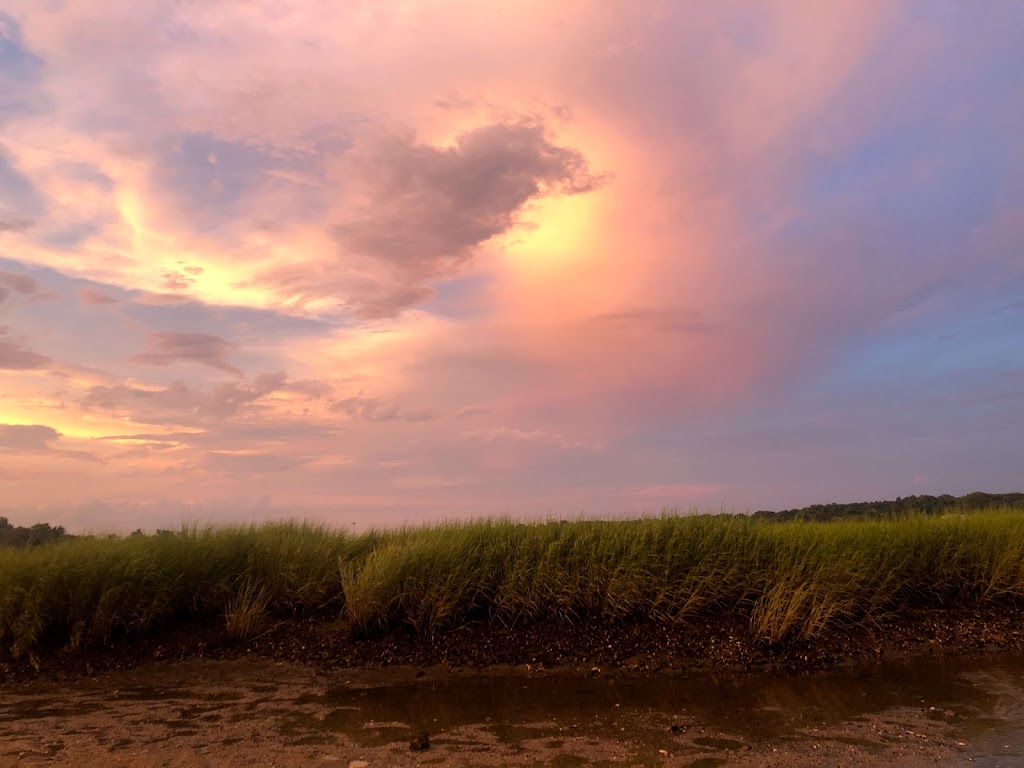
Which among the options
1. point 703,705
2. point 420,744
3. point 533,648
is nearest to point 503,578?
point 533,648

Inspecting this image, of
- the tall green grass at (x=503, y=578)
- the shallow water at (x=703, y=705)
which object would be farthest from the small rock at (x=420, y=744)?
the tall green grass at (x=503, y=578)

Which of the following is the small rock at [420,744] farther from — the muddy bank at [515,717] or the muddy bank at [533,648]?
the muddy bank at [533,648]

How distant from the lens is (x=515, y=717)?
719 cm

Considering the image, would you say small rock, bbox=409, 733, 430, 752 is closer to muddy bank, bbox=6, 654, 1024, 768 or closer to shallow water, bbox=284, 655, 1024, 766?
muddy bank, bbox=6, 654, 1024, 768

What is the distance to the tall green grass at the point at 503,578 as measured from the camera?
968 centimetres

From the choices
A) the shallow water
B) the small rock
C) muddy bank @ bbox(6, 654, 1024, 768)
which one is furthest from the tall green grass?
the small rock

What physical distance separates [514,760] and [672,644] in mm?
3965

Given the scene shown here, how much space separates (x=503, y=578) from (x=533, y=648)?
125 centimetres

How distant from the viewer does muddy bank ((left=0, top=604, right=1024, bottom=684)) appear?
29.6 feet

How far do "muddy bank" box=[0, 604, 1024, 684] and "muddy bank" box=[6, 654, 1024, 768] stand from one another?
0.80ft

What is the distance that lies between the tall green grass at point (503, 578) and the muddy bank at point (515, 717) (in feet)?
3.24

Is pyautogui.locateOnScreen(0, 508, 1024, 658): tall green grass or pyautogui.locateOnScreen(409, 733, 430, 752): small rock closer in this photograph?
pyautogui.locateOnScreen(409, 733, 430, 752): small rock

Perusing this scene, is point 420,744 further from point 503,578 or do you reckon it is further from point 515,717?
point 503,578

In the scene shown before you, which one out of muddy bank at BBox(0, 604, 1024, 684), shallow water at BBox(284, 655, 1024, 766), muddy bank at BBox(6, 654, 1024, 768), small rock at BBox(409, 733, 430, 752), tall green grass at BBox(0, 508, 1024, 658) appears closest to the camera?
muddy bank at BBox(6, 654, 1024, 768)
